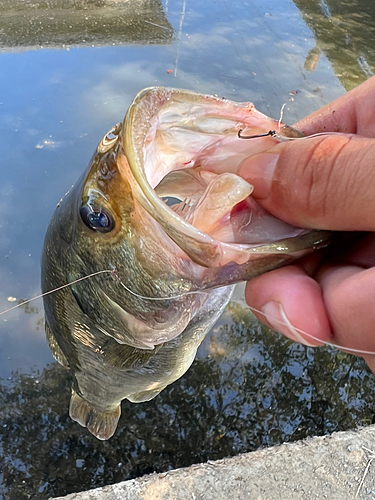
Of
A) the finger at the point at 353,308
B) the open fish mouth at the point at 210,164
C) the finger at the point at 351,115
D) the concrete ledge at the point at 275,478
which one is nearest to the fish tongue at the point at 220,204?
the open fish mouth at the point at 210,164

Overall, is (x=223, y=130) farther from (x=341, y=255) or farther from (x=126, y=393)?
(x=126, y=393)

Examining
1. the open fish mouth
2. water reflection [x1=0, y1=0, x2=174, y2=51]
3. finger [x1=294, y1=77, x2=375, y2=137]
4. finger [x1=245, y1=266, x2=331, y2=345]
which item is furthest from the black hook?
water reflection [x1=0, y1=0, x2=174, y2=51]

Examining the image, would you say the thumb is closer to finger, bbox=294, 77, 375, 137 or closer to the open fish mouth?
the open fish mouth

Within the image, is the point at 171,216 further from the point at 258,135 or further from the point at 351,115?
the point at 351,115

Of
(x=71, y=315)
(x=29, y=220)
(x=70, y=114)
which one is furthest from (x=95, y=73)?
(x=71, y=315)

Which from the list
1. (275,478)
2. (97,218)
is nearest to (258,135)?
(97,218)

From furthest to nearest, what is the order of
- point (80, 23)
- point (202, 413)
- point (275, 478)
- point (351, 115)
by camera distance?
1. point (80, 23)
2. point (202, 413)
3. point (275, 478)
4. point (351, 115)

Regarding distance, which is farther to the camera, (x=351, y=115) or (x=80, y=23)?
(x=80, y=23)
